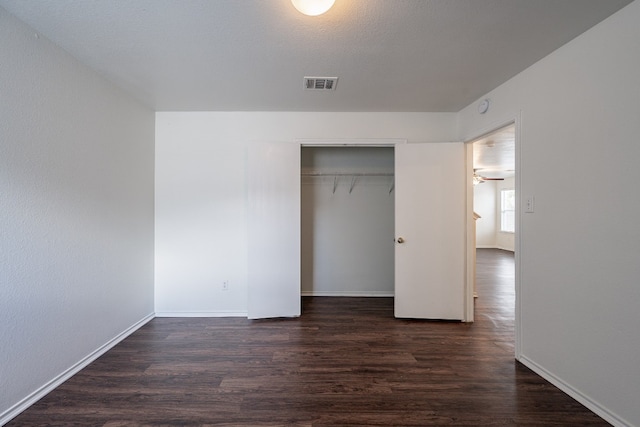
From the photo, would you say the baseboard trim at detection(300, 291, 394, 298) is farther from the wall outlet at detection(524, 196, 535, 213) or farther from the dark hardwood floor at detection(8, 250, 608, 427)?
the wall outlet at detection(524, 196, 535, 213)

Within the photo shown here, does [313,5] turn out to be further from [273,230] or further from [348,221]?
[348,221]

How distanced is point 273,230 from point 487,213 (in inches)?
362

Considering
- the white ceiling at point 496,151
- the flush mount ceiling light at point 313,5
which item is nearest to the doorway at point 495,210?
the white ceiling at point 496,151

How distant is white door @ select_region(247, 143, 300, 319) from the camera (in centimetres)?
309

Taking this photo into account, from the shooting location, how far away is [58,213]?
75.9 inches

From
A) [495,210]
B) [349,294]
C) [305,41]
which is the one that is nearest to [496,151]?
[349,294]

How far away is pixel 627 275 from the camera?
151cm

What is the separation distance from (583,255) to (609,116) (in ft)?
2.81

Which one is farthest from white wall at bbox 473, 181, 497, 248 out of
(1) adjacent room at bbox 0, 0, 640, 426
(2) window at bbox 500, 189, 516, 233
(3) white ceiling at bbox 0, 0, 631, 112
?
(3) white ceiling at bbox 0, 0, 631, 112

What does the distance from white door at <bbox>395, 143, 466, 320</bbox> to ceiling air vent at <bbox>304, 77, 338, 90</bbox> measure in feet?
3.59

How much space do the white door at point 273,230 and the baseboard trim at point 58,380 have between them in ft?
4.01

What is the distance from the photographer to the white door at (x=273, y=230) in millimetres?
3090

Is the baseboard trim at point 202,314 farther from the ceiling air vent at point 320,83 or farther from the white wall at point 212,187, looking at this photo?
the ceiling air vent at point 320,83

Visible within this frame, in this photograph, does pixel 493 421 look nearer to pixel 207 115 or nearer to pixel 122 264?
pixel 122 264
